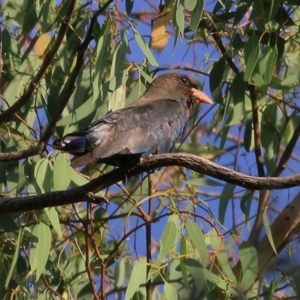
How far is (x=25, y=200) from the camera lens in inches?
142

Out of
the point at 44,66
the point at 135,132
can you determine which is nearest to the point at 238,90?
the point at 135,132

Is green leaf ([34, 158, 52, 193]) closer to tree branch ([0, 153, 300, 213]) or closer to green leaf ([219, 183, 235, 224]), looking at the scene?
tree branch ([0, 153, 300, 213])

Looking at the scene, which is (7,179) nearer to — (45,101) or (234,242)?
(45,101)

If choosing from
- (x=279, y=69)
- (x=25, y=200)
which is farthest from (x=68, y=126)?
(x=279, y=69)

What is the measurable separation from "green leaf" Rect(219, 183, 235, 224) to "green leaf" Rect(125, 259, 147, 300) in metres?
0.57

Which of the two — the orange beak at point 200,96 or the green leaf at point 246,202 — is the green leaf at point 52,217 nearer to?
the green leaf at point 246,202

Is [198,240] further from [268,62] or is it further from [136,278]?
[268,62]

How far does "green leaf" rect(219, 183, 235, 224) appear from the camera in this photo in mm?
4705

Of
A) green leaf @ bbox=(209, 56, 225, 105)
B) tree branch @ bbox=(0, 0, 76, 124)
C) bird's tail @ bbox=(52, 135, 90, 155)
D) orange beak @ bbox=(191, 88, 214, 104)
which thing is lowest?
bird's tail @ bbox=(52, 135, 90, 155)

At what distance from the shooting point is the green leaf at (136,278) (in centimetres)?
419

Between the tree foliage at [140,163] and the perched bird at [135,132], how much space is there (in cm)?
9

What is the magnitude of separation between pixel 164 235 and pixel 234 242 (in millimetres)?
885

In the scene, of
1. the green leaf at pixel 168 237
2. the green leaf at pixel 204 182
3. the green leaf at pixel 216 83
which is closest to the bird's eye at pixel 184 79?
the green leaf at pixel 216 83

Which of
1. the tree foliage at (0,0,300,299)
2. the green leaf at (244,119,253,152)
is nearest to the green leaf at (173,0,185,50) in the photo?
the tree foliage at (0,0,300,299)
